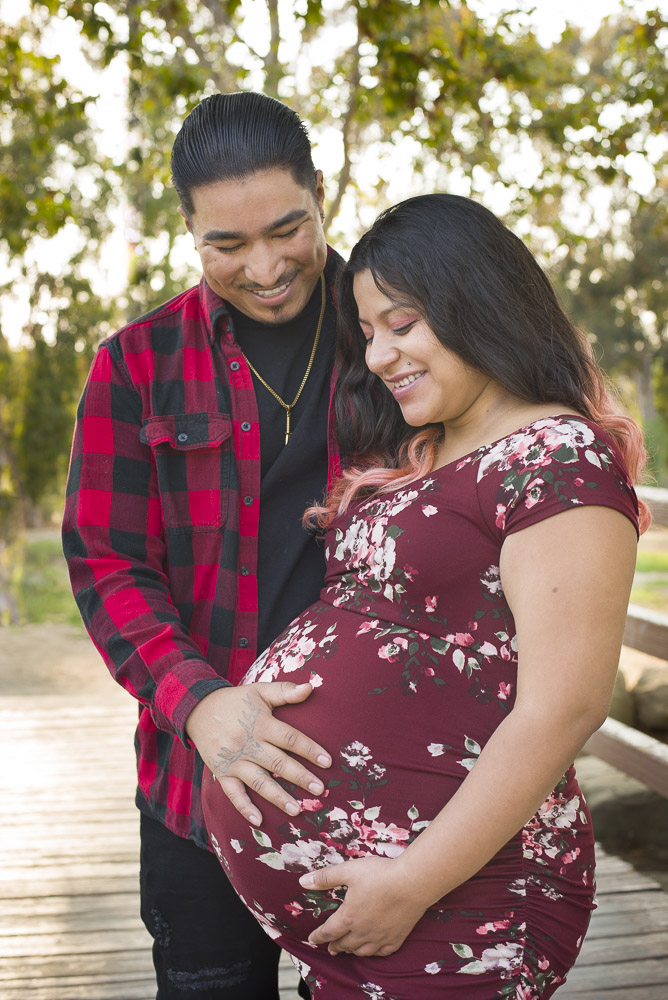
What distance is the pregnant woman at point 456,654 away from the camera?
1.25 meters

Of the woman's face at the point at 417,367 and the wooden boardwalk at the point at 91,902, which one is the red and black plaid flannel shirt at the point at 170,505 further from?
the wooden boardwalk at the point at 91,902

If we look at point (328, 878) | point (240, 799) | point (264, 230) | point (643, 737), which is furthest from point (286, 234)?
point (643, 737)

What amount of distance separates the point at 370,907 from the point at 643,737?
2.43m

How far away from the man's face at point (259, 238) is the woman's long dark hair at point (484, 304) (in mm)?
143

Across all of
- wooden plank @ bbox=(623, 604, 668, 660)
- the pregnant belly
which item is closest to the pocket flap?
the pregnant belly

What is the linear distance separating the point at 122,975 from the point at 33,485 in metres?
14.3

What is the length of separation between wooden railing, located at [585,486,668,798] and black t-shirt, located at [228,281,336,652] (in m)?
1.69

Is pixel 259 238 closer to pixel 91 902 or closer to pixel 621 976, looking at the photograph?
pixel 621 976

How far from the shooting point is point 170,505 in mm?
1773

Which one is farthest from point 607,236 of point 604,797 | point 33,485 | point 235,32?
point 604,797

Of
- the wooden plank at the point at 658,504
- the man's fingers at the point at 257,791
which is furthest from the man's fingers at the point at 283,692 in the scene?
the wooden plank at the point at 658,504

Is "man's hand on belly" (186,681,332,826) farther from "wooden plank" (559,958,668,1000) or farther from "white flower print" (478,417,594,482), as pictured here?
"wooden plank" (559,958,668,1000)

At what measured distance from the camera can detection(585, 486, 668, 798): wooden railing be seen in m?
3.22

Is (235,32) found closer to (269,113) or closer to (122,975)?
(269,113)
